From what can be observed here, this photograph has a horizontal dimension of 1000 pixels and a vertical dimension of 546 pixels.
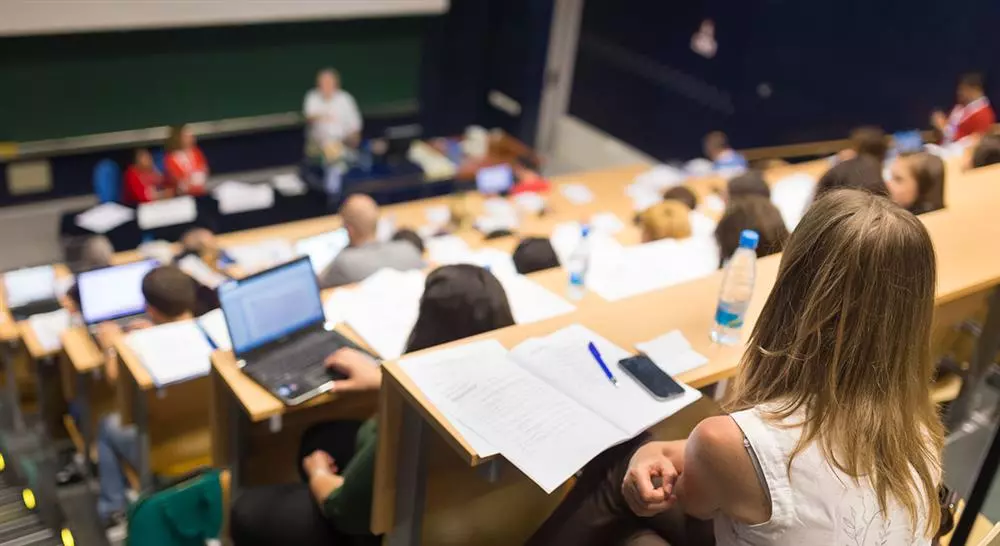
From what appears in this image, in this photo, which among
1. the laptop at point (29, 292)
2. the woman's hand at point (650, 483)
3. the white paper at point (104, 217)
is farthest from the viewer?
the white paper at point (104, 217)

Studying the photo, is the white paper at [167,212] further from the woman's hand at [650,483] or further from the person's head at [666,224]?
the woman's hand at [650,483]

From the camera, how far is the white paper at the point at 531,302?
2502 mm

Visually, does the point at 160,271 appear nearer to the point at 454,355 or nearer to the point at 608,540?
the point at 454,355

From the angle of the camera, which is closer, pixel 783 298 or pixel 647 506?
pixel 783 298

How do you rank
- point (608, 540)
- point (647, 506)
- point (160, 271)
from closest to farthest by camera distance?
point (647, 506) < point (608, 540) < point (160, 271)

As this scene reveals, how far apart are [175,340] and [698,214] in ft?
8.68

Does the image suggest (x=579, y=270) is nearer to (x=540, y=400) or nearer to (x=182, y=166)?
(x=540, y=400)

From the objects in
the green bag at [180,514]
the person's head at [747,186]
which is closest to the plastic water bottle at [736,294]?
the green bag at [180,514]

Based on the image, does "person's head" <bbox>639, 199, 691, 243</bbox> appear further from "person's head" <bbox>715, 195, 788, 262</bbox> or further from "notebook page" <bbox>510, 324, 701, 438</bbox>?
"notebook page" <bbox>510, 324, 701, 438</bbox>

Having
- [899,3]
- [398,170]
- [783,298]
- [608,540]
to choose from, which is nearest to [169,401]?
[608,540]

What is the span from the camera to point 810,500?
1.48m

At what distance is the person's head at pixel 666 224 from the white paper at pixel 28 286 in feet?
10.1

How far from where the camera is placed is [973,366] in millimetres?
2887

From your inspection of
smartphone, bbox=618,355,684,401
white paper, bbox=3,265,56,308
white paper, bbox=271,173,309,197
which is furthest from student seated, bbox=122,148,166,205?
smartphone, bbox=618,355,684,401
